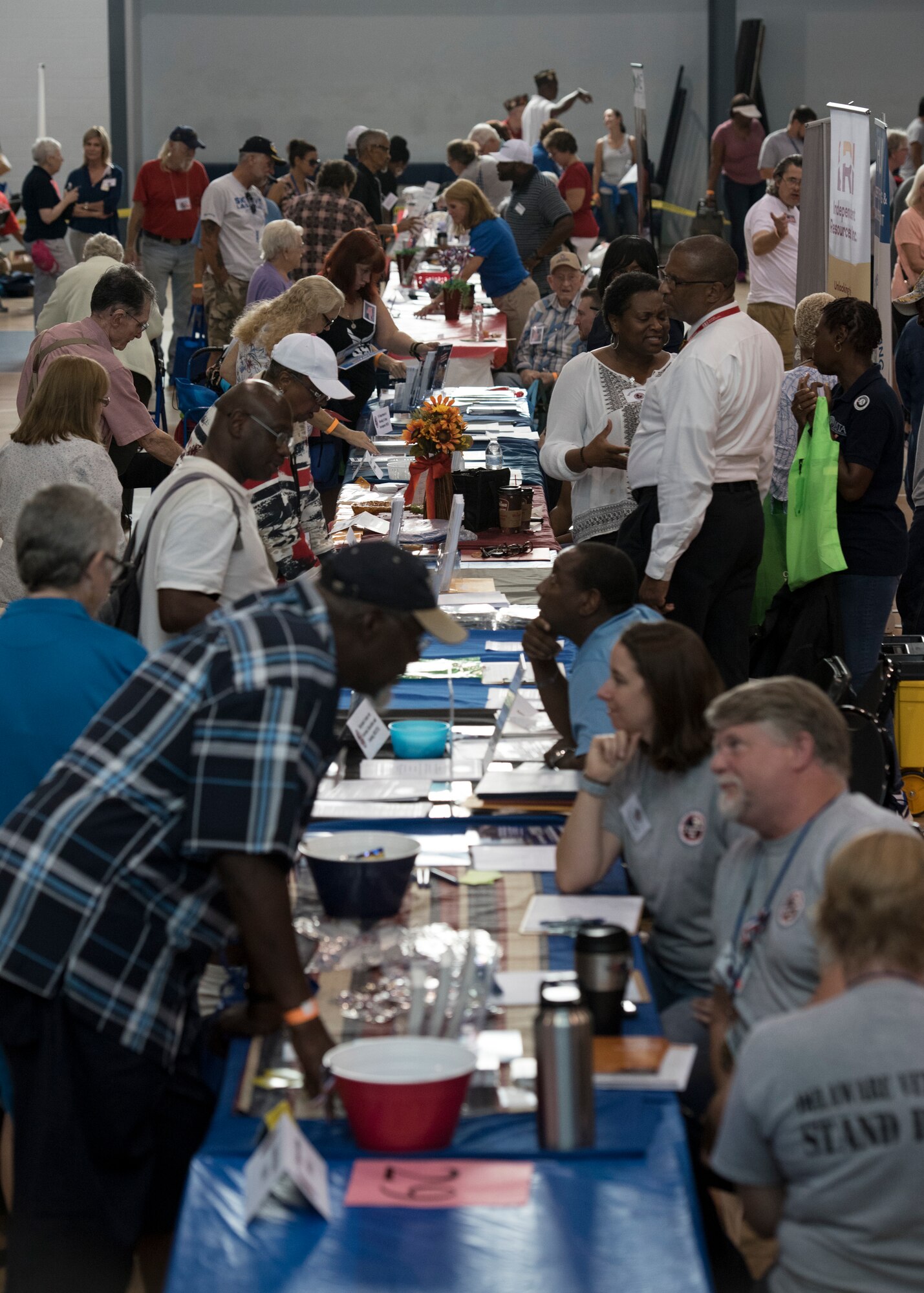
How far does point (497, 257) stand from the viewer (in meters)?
8.94

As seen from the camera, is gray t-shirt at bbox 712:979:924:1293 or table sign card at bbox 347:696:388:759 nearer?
gray t-shirt at bbox 712:979:924:1293

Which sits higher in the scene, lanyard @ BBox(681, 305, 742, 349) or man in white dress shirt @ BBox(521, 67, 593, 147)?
man in white dress shirt @ BBox(521, 67, 593, 147)

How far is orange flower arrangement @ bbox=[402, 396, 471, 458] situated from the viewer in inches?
190

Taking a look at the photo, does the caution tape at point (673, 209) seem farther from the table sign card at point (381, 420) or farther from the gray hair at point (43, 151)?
the table sign card at point (381, 420)

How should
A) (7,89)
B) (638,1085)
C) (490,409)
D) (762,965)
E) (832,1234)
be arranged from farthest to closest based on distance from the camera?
(7,89) → (490,409) → (762,965) → (638,1085) → (832,1234)

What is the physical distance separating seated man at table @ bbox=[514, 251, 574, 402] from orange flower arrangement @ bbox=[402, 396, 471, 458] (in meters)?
2.15

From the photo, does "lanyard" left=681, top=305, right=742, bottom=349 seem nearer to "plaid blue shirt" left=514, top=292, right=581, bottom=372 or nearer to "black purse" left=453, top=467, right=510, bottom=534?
"black purse" left=453, top=467, right=510, bottom=534

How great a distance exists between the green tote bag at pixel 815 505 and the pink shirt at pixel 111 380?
243 centimetres

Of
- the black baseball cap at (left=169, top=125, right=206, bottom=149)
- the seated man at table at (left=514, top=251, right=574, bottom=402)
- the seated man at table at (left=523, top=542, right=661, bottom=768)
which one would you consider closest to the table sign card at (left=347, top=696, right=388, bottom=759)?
the seated man at table at (left=523, top=542, right=661, bottom=768)

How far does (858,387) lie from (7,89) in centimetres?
1437

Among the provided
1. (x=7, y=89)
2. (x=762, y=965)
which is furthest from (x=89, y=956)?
(x=7, y=89)

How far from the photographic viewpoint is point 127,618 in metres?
3.16

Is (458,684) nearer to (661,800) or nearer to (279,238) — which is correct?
(661,800)

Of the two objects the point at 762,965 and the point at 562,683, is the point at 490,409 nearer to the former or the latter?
the point at 562,683
